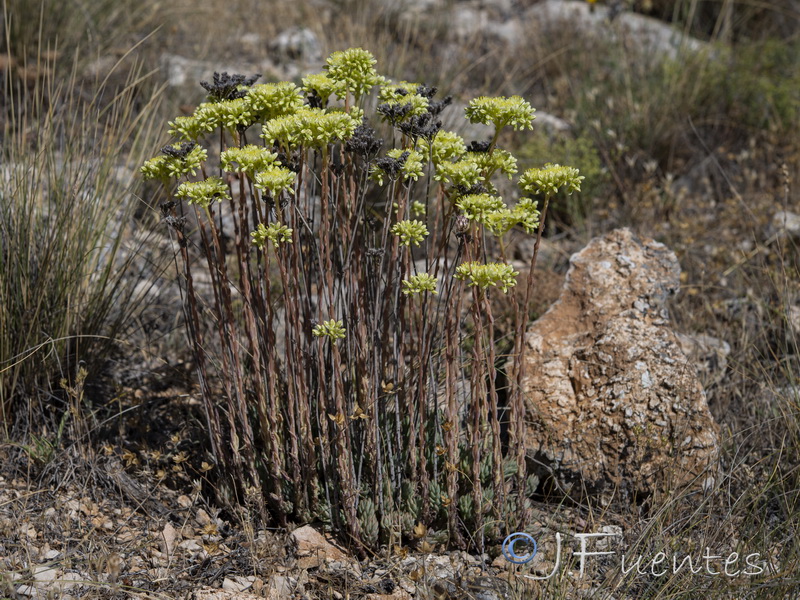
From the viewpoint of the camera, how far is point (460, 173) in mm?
1989

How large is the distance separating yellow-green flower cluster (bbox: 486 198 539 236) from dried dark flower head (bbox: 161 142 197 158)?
2.77ft

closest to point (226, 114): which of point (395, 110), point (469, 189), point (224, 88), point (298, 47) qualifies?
point (224, 88)

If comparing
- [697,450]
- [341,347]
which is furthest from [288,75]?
[697,450]

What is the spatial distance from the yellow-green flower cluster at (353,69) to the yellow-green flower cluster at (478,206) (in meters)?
0.47

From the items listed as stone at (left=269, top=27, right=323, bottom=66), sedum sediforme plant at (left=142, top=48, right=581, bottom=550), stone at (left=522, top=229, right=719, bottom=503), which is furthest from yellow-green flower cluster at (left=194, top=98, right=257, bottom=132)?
stone at (left=269, top=27, right=323, bottom=66)

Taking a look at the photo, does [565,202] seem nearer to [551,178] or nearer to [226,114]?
[551,178]

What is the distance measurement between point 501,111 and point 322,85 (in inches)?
19.6

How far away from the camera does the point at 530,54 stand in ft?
21.9

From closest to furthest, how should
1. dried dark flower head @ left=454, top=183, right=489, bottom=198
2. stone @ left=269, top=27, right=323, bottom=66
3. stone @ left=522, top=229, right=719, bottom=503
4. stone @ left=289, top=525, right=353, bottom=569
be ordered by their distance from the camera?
dried dark flower head @ left=454, top=183, right=489, bottom=198 → stone @ left=289, top=525, right=353, bottom=569 → stone @ left=522, top=229, right=719, bottom=503 → stone @ left=269, top=27, right=323, bottom=66

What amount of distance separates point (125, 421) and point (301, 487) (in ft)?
2.85

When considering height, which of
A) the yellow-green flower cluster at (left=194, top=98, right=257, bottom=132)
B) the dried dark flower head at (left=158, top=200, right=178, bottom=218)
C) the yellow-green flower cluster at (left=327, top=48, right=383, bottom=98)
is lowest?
the dried dark flower head at (left=158, top=200, right=178, bottom=218)

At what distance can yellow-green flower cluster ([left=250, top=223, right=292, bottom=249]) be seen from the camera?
2037 millimetres

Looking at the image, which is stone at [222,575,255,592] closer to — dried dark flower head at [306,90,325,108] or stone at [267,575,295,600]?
stone at [267,575,295,600]

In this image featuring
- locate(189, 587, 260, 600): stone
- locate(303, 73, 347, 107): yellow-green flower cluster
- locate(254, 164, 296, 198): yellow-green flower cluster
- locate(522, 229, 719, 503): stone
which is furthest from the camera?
locate(522, 229, 719, 503): stone
